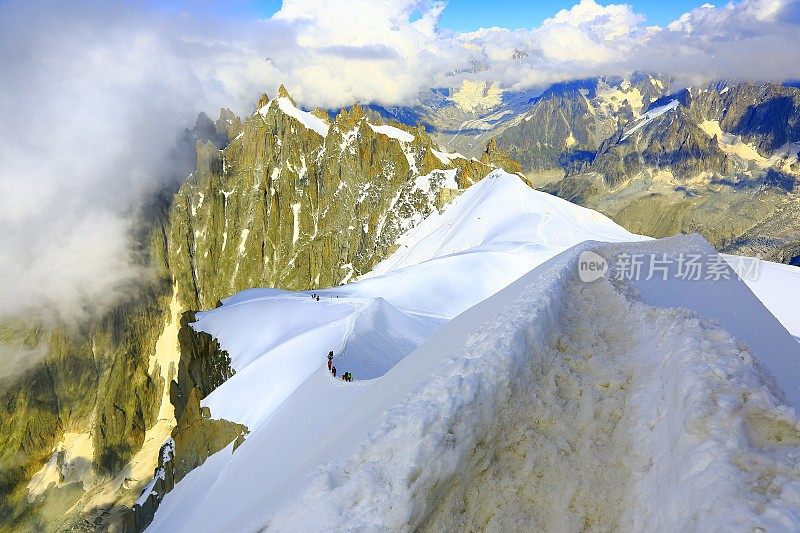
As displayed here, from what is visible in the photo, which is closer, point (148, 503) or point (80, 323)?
point (148, 503)

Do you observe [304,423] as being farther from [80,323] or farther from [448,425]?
[80,323]

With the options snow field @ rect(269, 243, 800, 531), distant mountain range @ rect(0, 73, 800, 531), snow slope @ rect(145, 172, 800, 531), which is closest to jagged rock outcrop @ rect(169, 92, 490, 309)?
distant mountain range @ rect(0, 73, 800, 531)

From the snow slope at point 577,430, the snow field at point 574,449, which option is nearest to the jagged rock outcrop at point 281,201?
the snow slope at point 577,430

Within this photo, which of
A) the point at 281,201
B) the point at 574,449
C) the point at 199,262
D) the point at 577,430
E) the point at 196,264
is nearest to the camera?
the point at 574,449

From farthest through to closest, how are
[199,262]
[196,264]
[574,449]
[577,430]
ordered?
[196,264]
[199,262]
[577,430]
[574,449]

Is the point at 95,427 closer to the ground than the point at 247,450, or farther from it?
closer to the ground

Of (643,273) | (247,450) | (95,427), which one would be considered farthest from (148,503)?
(95,427)

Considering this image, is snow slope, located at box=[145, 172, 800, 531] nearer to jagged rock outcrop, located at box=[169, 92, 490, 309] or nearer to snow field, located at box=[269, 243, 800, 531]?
snow field, located at box=[269, 243, 800, 531]

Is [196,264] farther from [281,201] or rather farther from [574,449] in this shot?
[574,449]

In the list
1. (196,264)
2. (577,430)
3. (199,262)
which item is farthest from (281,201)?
(577,430)
